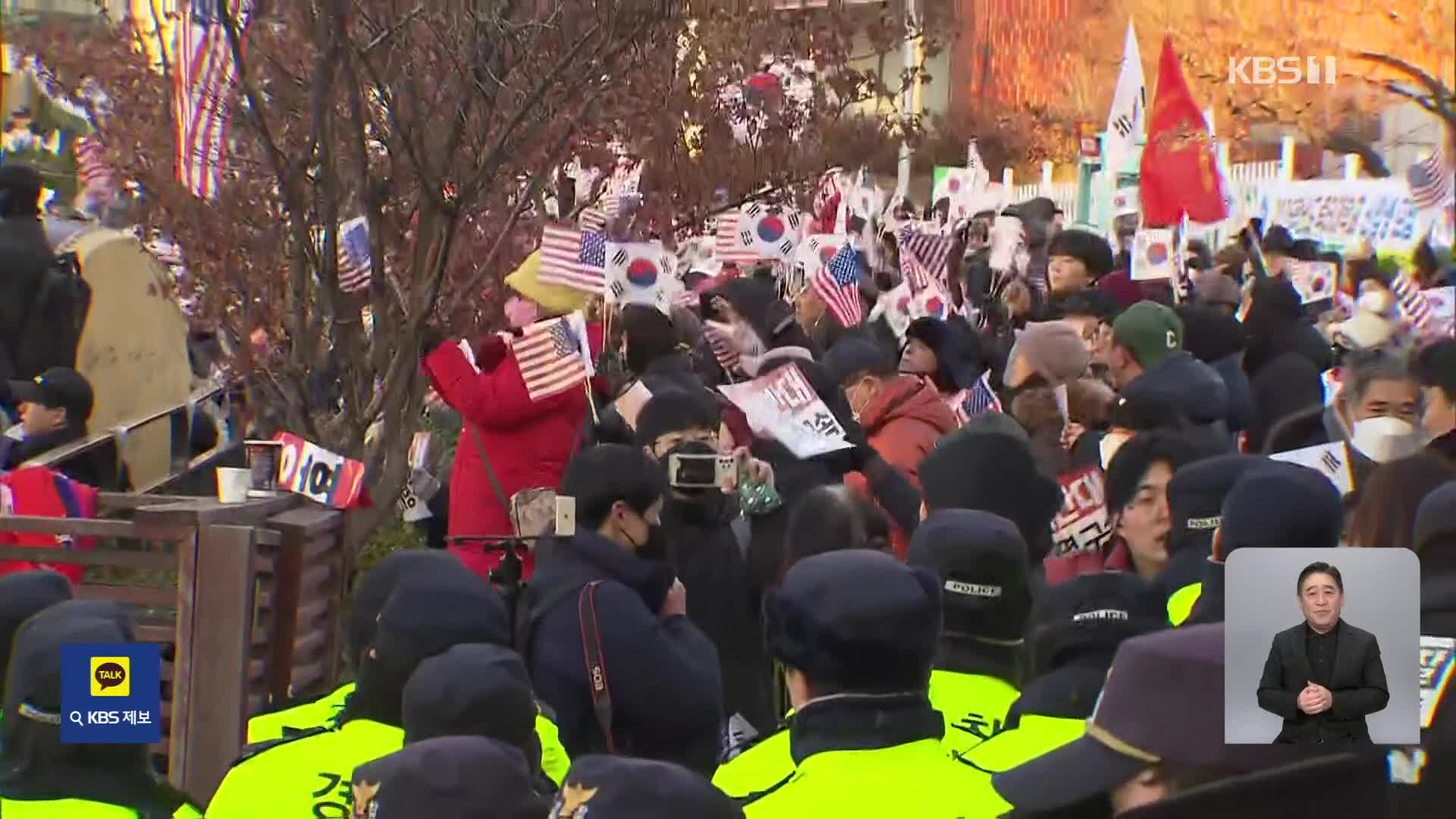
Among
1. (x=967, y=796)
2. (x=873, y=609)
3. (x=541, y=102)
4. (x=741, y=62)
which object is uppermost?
(x=741, y=62)

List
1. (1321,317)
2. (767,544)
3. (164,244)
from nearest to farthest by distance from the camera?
(767,544), (164,244), (1321,317)

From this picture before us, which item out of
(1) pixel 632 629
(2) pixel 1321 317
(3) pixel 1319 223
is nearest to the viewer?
(1) pixel 632 629

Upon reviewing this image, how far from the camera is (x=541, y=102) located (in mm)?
6461

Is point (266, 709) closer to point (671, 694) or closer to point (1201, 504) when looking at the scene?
point (671, 694)

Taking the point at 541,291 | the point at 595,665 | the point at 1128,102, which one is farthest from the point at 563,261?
the point at 1128,102

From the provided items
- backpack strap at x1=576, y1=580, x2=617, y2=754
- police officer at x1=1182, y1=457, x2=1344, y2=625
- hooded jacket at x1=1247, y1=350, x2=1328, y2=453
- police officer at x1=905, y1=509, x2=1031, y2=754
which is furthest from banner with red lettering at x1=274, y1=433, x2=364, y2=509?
hooded jacket at x1=1247, y1=350, x2=1328, y2=453

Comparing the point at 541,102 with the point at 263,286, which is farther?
the point at 263,286

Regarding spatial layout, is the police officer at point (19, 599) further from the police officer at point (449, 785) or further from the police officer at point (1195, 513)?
the police officer at point (1195, 513)

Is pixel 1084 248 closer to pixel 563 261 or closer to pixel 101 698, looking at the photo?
pixel 563 261

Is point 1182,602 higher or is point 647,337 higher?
point 647,337

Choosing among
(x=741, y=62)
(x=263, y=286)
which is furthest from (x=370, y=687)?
(x=741, y=62)

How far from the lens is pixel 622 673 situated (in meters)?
5.03

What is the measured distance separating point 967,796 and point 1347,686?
1.14m

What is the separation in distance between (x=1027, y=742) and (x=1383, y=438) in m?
3.44
